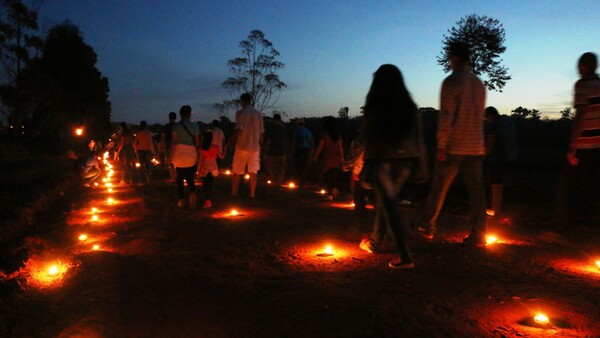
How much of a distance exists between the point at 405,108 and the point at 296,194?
25.4ft

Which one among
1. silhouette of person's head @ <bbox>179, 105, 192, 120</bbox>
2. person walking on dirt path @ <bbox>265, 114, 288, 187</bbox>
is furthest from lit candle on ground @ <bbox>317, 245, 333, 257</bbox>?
person walking on dirt path @ <bbox>265, 114, 288, 187</bbox>

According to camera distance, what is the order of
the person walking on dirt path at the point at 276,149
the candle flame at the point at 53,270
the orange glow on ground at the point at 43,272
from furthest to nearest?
the person walking on dirt path at the point at 276,149 → the candle flame at the point at 53,270 → the orange glow on ground at the point at 43,272

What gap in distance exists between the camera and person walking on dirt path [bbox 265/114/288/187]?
523 inches

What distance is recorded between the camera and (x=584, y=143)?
264 inches

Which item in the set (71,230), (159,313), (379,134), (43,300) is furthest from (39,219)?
(379,134)

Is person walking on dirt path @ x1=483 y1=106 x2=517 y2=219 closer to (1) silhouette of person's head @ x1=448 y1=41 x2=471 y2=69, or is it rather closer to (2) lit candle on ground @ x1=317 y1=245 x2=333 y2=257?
(1) silhouette of person's head @ x1=448 y1=41 x2=471 y2=69

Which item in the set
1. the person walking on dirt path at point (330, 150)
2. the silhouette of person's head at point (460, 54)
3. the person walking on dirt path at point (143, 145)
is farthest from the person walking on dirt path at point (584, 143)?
the person walking on dirt path at point (143, 145)

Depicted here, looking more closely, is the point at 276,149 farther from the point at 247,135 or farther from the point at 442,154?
the point at 442,154

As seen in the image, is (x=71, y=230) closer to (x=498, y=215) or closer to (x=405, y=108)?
(x=405, y=108)

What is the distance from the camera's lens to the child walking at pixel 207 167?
10586mm

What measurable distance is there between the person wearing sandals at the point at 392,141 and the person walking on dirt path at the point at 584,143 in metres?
2.80

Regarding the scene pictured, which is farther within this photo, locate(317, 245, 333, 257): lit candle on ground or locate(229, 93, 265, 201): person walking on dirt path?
locate(229, 93, 265, 201): person walking on dirt path

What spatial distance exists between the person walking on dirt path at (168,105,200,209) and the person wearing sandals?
5793 millimetres

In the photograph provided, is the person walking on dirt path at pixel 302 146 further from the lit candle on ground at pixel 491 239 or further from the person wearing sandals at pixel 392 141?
the person wearing sandals at pixel 392 141
